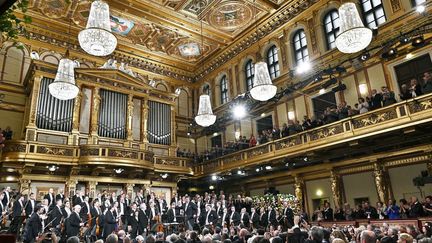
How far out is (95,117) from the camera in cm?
1423

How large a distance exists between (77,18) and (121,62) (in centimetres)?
317

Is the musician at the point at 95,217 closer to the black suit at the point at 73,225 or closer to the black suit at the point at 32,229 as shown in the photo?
the black suit at the point at 73,225

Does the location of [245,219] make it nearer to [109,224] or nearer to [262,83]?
[109,224]

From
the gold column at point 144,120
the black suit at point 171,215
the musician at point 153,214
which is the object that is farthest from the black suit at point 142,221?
the gold column at point 144,120

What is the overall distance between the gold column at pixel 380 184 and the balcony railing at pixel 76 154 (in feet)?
29.1

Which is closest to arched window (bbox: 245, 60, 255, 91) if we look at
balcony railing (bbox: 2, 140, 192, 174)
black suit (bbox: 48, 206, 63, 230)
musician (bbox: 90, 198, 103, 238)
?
balcony railing (bbox: 2, 140, 192, 174)

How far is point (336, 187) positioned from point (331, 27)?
659 centimetres

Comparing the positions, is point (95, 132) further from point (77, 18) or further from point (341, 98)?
point (341, 98)

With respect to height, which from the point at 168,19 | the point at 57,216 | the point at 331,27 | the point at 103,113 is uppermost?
the point at 168,19

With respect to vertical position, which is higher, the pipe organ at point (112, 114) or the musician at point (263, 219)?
the pipe organ at point (112, 114)

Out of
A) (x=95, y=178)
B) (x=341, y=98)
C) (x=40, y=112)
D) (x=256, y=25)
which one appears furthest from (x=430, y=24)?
(x=40, y=112)

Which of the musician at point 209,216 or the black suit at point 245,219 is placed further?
the musician at point 209,216

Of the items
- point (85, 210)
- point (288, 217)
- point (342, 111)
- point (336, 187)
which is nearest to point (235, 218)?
point (288, 217)

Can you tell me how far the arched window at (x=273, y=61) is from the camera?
15689mm
